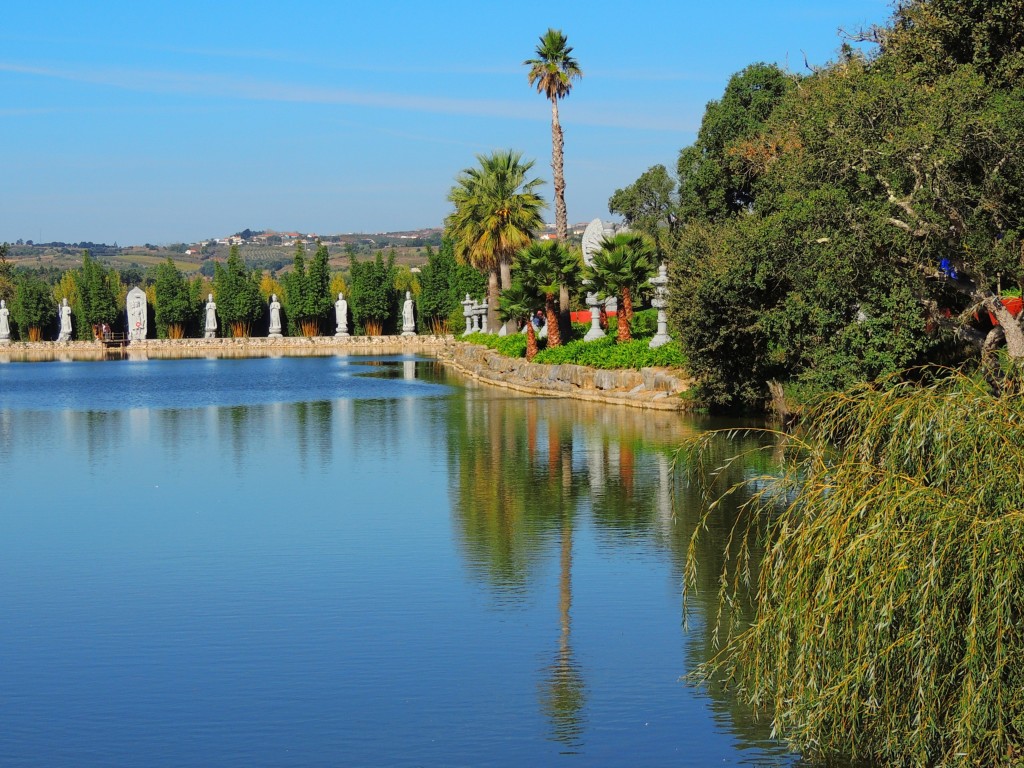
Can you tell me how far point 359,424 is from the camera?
3425 centimetres

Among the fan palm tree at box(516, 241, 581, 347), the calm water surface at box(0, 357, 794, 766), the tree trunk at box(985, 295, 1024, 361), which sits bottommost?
the calm water surface at box(0, 357, 794, 766)

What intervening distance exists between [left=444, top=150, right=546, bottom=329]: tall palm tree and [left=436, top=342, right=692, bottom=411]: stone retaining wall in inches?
264

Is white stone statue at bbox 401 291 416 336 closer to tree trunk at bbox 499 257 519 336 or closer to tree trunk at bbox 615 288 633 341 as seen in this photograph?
tree trunk at bbox 499 257 519 336

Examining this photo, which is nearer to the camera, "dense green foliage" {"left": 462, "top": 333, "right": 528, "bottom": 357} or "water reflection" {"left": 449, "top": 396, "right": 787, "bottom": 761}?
"water reflection" {"left": 449, "top": 396, "right": 787, "bottom": 761}

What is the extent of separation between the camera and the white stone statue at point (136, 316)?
9931cm

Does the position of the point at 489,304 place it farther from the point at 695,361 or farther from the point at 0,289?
the point at 0,289

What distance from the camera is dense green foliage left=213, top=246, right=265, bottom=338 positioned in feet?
321

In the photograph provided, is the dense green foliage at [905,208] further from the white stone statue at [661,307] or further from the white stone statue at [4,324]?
the white stone statue at [4,324]

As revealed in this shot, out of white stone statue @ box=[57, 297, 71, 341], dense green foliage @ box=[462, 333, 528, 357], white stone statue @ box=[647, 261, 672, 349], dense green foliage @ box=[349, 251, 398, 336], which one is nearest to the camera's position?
white stone statue @ box=[647, 261, 672, 349]

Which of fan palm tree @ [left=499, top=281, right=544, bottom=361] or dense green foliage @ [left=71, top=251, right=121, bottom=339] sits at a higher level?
dense green foliage @ [left=71, top=251, right=121, bottom=339]

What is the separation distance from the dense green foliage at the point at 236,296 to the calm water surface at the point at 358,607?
228ft

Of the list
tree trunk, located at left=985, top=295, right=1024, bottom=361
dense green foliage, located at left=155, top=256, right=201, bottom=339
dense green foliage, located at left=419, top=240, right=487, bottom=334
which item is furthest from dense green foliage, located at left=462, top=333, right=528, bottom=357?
dense green foliage, located at left=155, top=256, right=201, bottom=339

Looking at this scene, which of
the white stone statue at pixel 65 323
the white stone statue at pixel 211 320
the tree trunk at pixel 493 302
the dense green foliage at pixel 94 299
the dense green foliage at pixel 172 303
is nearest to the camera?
the tree trunk at pixel 493 302

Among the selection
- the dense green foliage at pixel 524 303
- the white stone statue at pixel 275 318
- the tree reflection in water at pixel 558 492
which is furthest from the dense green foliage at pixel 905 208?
the white stone statue at pixel 275 318
